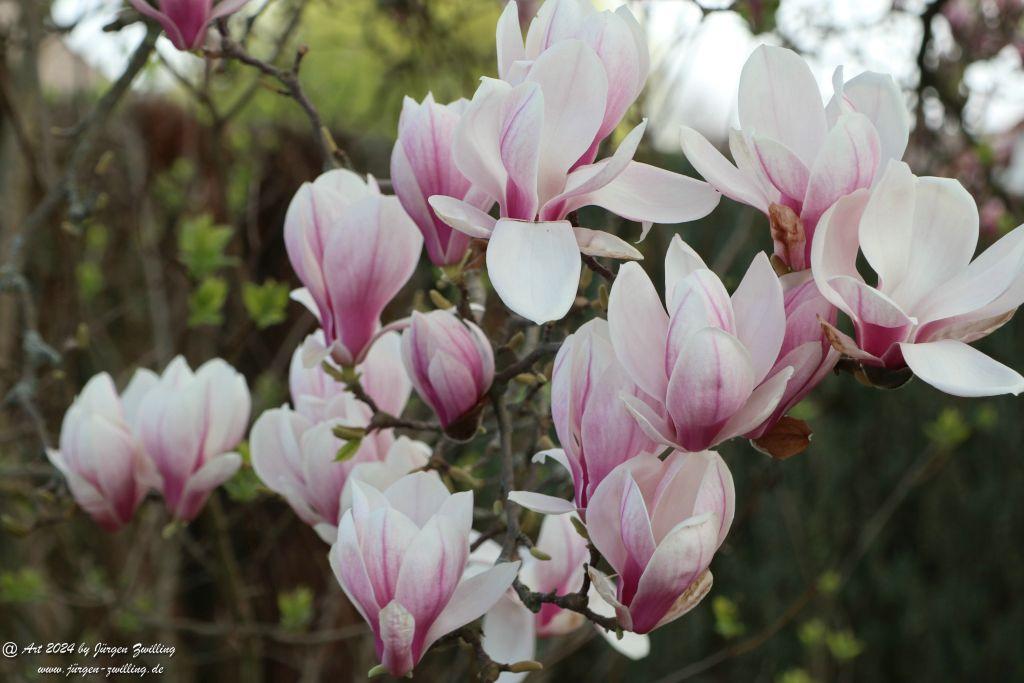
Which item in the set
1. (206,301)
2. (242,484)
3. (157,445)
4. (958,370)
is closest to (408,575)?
(958,370)

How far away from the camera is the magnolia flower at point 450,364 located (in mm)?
729

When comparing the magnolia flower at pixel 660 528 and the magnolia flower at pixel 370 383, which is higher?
the magnolia flower at pixel 660 528

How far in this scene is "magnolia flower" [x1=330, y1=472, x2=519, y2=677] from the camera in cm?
63

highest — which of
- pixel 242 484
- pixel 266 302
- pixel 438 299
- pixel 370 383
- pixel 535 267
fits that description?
pixel 535 267

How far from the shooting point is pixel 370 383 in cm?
88

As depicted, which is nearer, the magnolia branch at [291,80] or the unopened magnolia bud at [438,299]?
the unopened magnolia bud at [438,299]

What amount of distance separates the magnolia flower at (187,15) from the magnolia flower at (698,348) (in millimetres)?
486

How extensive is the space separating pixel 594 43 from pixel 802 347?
0.24m

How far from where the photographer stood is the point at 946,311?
60 cm

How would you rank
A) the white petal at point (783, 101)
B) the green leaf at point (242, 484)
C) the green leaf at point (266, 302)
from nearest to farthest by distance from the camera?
1. the white petal at point (783, 101)
2. the green leaf at point (242, 484)
3. the green leaf at point (266, 302)

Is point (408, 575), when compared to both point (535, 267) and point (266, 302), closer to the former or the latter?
point (535, 267)

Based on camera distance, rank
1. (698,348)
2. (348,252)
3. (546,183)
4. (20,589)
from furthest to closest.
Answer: (20,589) → (348,252) → (546,183) → (698,348)

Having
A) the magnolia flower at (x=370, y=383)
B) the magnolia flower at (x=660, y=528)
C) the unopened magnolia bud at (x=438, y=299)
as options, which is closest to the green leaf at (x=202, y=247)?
the magnolia flower at (x=370, y=383)

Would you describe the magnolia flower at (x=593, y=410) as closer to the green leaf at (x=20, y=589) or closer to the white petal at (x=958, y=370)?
the white petal at (x=958, y=370)
